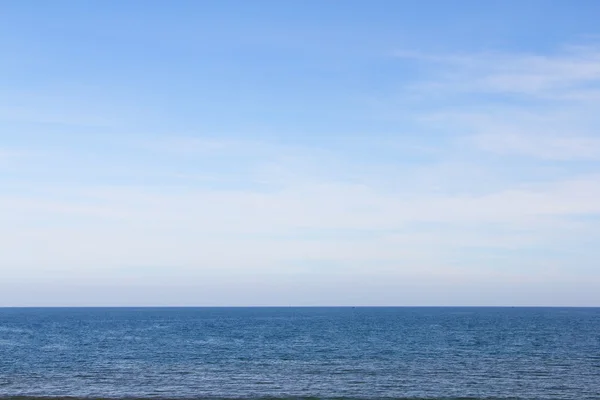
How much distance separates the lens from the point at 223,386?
2055 inches

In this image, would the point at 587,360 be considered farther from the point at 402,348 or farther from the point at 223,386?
the point at 223,386

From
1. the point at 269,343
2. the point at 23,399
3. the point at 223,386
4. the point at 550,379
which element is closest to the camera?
the point at 23,399

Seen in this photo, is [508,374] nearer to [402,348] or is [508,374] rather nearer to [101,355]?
[402,348]

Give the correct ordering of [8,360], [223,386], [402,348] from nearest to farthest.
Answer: [223,386], [8,360], [402,348]

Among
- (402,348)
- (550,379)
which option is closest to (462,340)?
(402,348)

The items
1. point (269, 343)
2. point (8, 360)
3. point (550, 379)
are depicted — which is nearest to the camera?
point (550, 379)

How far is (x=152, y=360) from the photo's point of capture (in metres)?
72.9

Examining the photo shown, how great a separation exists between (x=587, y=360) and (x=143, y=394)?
4520cm

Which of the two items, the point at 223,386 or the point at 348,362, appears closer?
the point at 223,386

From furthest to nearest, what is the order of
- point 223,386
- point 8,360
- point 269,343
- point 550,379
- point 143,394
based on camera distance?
point 269,343, point 8,360, point 550,379, point 223,386, point 143,394

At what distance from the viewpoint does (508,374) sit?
193ft

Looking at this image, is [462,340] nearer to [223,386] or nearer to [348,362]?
[348,362]

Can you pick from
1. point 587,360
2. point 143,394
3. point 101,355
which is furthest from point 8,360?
point 587,360

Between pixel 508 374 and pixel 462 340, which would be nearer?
pixel 508 374
